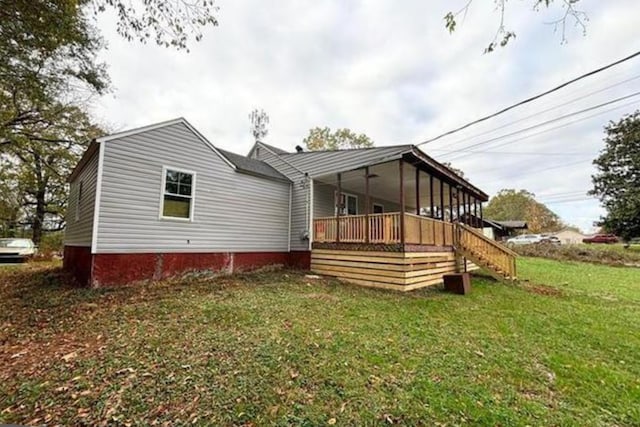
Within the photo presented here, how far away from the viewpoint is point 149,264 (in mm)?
7617

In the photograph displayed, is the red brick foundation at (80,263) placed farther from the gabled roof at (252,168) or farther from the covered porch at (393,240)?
the covered porch at (393,240)

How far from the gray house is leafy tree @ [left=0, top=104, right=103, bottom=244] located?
22.0 feet

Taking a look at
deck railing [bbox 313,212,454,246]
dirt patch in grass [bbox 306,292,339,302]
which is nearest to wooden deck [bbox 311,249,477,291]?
deck railing [bbox 313,212,454,246]

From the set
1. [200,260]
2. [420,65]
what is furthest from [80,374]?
[420,65]

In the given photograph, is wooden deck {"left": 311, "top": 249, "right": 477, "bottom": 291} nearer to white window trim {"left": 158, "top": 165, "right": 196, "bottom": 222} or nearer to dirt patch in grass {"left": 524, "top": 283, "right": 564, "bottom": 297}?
dirt patch in grass {"left": 524, "top": 283, "right": 564, "bottom": 297}

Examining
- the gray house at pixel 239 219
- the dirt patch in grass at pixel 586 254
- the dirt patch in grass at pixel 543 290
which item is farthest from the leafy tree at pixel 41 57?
the dirt patch in grass at pixel 586 254

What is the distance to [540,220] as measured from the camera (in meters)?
56.2

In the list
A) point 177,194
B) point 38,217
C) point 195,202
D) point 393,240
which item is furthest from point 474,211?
point 38,217

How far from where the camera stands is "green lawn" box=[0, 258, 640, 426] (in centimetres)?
273

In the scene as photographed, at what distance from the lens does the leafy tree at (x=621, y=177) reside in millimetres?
24906

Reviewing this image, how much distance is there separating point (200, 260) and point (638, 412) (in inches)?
345

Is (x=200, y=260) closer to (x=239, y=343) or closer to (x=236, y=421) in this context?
(x=239, y=343)

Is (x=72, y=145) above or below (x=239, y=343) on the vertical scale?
above

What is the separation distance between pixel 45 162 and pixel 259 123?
14233mm
